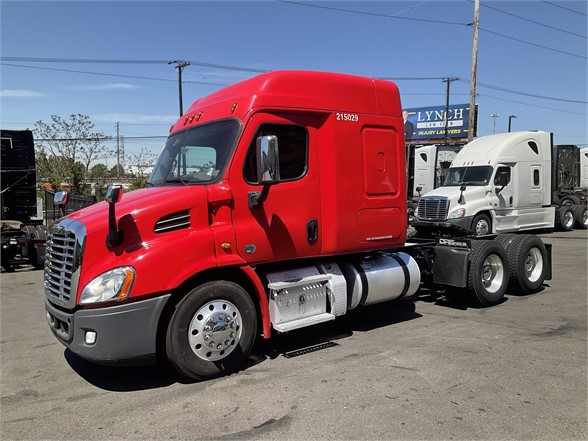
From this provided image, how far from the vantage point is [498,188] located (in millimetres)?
15430

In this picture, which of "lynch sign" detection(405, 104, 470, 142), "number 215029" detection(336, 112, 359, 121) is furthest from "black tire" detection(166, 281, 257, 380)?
"lynch sign" detection(405, 104, 470, 142)

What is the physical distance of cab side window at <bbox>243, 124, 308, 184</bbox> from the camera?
16.5 feet

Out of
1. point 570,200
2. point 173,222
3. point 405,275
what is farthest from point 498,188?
point 173,222

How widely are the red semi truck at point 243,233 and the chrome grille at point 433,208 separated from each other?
910 cm

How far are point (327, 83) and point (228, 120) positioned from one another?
1.33 m

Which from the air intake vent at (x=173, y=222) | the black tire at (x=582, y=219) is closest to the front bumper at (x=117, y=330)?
the air intake vent at (x=173, y=222)

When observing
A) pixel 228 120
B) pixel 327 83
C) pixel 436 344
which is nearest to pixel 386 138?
pixel 327 83

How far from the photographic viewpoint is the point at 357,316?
6.76m

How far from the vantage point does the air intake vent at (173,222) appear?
4.34m

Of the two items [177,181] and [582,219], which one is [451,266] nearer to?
[177,181]

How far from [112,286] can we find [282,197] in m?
1.93

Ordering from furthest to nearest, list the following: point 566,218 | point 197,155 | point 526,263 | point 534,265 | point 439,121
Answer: point 439,121, point 566,218, point 534,265, point 526,263, point 197,155

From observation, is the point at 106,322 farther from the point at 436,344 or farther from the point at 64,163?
the point at 64,163

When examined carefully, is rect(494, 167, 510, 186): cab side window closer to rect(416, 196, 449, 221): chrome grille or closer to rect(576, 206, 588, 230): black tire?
rect(416, 196, 449, 221): chrome grille
